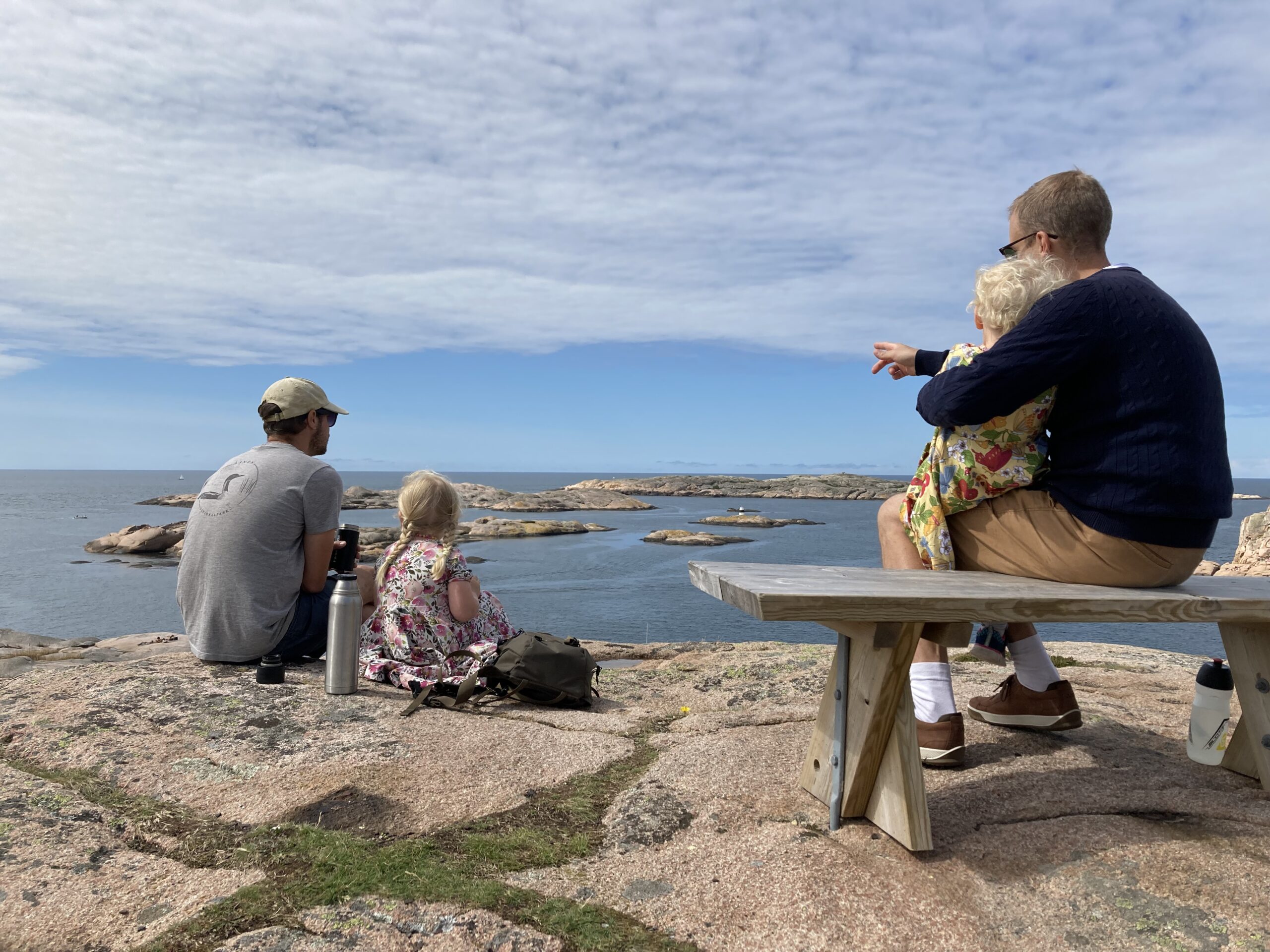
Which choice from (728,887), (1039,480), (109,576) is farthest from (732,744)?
(109,576)

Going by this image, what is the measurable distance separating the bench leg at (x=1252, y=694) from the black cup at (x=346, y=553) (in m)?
4.40

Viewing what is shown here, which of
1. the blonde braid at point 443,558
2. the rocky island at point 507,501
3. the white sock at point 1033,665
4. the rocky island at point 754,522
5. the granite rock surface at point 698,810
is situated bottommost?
the rocky island at point 754,522

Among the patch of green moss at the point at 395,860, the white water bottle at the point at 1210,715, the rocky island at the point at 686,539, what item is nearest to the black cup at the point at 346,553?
the patch of green moss at the point at 395,860

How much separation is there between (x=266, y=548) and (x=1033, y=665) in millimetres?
4039

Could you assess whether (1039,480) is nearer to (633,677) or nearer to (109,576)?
(633,677)

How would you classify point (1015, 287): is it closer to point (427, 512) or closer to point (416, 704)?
point (416, 704)

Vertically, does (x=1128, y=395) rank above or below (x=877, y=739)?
above

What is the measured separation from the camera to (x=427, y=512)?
210 inches

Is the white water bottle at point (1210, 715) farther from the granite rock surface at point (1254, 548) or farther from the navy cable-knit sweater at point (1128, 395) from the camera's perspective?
the granite rock surface at point (1254, 548)

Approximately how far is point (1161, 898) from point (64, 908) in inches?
120

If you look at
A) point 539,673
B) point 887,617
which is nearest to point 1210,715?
point 887,617

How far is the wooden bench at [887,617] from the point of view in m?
2.61

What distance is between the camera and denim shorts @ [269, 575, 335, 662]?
17.3 ft

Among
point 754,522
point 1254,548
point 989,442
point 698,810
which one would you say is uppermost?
point 989,442
